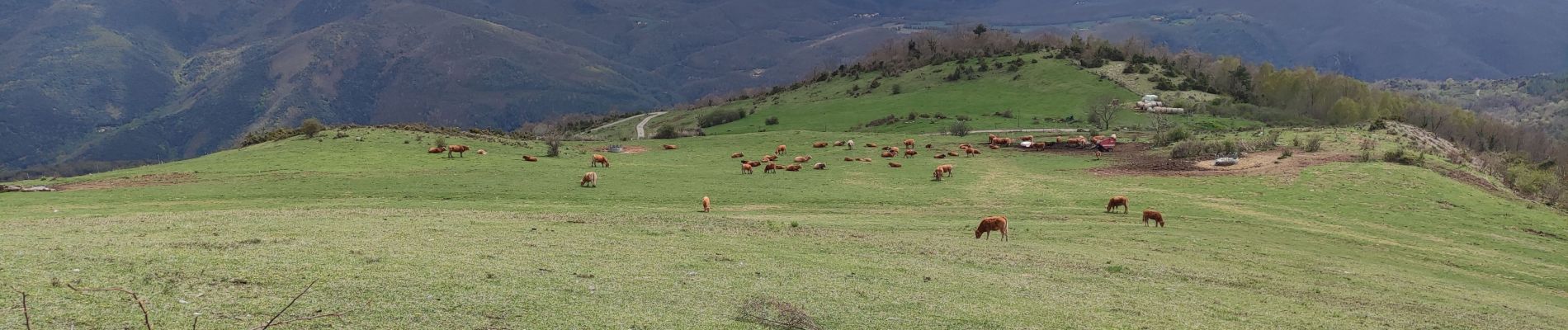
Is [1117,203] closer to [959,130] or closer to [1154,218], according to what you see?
[1154,218]

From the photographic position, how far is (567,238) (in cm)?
2145

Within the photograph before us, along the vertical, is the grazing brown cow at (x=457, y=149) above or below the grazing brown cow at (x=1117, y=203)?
above

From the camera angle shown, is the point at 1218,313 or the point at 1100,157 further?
the point at 1100,157

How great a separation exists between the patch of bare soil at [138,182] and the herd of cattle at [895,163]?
46.4 feet

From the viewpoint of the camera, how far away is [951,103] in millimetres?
108562

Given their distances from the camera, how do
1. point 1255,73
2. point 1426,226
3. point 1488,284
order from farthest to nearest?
point 1255,73
point 1426,226
point 1488,284

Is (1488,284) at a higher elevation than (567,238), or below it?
below

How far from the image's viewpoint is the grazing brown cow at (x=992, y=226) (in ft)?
89.8

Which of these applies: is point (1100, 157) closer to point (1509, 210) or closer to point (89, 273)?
point (1509, 210)

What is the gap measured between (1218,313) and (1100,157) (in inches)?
1775

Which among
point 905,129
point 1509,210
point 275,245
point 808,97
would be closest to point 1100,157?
point 1509,210

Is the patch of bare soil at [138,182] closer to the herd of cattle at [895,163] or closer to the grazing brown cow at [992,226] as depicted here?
the herd of cattle at [895,163]

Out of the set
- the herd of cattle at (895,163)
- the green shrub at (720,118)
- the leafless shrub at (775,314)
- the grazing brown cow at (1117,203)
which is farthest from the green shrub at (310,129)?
the green shrub at (720,118)

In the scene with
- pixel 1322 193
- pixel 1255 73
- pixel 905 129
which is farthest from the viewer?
pixel 1255 73
